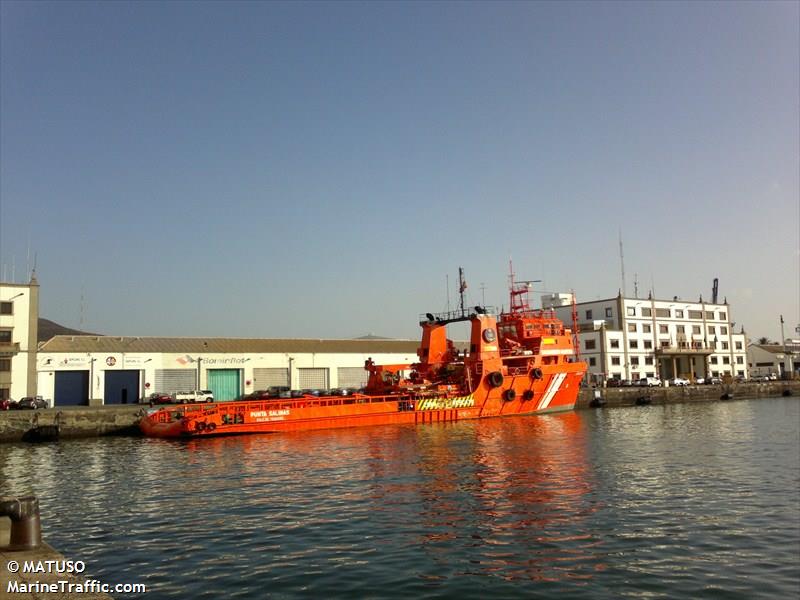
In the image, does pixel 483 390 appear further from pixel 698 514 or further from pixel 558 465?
pixel 698 514

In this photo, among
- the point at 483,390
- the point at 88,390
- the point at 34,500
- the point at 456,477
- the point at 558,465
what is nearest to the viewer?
the point at 34,500

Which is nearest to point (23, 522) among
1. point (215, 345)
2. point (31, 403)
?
point (31, 403)

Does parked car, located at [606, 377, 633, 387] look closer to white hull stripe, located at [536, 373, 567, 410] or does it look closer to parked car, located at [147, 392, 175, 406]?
white hull stripe, located at [536, 373, 567, 410]

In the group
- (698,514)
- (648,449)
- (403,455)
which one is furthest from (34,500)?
(648,449)

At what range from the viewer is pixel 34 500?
8258 mm

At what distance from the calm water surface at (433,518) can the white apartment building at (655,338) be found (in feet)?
143

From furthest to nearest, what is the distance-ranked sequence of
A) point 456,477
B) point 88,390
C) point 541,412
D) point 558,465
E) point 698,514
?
point 88,390
point 541,412
point 558,465
point 456,477
point 698,514

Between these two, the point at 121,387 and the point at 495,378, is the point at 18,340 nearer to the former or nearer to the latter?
the point at 121,387

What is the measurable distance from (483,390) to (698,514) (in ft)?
83.6

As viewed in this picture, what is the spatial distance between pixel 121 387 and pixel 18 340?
8.18 m

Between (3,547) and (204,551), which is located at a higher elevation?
(3,547)

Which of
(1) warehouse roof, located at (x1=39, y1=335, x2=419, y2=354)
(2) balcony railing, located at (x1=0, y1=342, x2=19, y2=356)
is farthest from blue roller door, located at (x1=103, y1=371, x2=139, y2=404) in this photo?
(2) balcony railing, located at (x1=0, y1=342, x2=19, y2=356)

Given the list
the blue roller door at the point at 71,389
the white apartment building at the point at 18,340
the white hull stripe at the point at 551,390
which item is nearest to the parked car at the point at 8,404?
the white apartment building at the point at 18,340

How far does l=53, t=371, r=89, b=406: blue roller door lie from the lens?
151 feet
